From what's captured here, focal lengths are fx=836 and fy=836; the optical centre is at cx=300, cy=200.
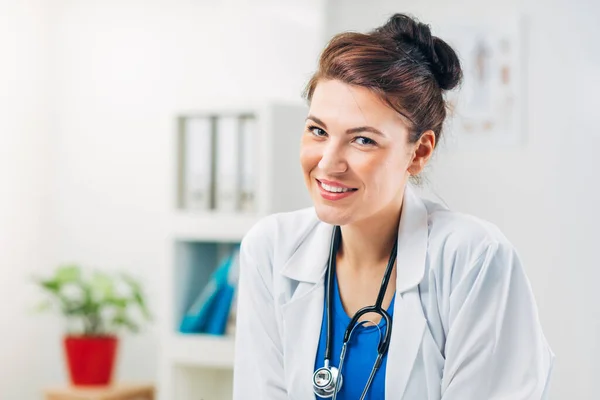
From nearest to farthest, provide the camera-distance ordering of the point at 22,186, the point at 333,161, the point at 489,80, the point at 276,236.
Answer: the point at 333,161
the point at 276,236
the point at 489,80
the point at 22,186

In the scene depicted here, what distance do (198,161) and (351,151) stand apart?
1823 mm

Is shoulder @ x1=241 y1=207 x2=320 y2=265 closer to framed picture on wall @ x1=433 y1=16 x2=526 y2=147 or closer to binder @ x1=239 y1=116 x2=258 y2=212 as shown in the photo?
binder @ x1=239 y1=116 x2=258 y2=212

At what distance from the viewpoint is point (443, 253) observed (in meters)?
1.57

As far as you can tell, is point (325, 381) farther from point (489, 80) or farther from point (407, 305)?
point (489, 80)

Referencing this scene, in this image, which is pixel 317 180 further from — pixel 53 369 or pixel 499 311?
pixel 53 369

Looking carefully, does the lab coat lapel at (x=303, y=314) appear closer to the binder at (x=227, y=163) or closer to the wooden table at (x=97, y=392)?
the binder at (x=227, y=163)

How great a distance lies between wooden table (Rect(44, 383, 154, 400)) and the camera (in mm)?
3414

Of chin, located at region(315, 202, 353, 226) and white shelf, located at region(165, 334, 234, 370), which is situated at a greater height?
chin, located at region(315, 202, 353, 226)

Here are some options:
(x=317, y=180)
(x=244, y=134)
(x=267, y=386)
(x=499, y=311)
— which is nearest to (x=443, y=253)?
(x=499, y=311)

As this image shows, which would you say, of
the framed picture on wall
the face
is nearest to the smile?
the face

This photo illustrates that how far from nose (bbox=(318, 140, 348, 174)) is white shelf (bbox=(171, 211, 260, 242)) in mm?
1701

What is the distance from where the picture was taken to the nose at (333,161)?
4.86ft

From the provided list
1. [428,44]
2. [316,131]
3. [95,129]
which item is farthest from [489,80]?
[316,131]

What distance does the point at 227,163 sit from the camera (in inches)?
126
